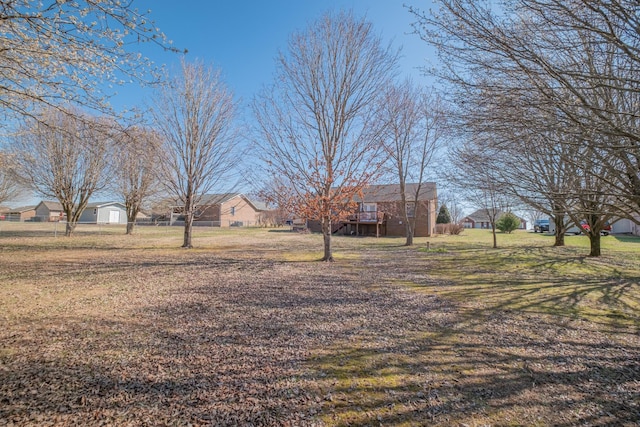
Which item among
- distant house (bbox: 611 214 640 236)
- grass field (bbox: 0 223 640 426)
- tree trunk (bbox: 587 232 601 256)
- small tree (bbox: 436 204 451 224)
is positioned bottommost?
grass field (bbox: 0 223 640 426)

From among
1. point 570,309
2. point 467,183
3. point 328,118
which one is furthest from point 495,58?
point 328,118

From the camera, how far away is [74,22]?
3623 millimetres

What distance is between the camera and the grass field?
2260 mm

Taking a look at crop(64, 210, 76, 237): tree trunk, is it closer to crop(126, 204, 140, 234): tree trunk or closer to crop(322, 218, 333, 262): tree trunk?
crop(126, 204, 140, 234): tree trunk

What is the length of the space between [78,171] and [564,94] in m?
24.4

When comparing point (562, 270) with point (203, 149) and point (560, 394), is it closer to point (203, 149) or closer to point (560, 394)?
point (560, 394)

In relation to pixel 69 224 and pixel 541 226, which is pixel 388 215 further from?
pixel 69 224

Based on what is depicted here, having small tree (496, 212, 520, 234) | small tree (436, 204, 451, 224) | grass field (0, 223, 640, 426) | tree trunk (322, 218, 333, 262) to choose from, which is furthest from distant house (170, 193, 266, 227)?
grass field (0, 223, 640, 426)

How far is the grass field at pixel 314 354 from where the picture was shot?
7.41 feet

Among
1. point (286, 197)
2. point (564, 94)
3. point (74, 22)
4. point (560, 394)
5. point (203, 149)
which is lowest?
point (560, 394)

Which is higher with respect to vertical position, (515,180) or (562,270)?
(515,180)

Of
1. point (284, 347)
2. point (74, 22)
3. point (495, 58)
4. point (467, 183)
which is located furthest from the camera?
point (467, 183)

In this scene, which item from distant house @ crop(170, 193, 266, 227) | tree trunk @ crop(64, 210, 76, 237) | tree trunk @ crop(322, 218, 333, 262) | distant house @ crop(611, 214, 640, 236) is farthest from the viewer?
distant house @ crop(170, 193, 266, 227)

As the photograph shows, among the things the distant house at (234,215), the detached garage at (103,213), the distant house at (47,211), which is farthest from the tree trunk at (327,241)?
the distant house at (47,211)
